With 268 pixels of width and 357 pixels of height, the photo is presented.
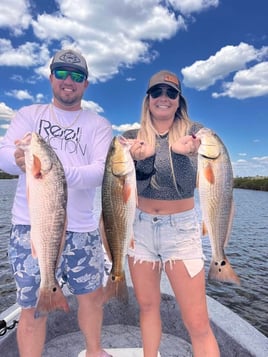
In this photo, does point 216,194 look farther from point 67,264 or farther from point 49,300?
point 49,300

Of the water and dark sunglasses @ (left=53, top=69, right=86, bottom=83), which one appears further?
the water

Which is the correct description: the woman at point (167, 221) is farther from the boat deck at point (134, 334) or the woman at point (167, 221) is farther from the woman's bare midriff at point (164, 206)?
the boat deck at point (134, 334)

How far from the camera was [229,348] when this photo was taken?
15.4 ft

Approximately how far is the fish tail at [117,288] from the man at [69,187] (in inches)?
15.5

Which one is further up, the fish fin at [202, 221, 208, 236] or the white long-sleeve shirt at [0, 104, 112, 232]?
the white long-sleeve shirt at [0, 104, 112, 232]

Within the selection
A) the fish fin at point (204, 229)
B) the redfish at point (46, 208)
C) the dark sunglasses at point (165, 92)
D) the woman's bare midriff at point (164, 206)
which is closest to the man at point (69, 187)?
the redfish at point (46, 208)

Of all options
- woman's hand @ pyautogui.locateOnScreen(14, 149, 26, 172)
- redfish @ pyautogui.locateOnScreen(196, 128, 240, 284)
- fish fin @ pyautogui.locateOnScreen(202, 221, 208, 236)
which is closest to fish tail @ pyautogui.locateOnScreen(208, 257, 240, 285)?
redfish @ pyautogui.locateOnScreen(196, 128, 240, 284)

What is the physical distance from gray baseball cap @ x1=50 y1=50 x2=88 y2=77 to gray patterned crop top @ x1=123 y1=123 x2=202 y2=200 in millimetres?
1141

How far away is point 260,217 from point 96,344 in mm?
27432

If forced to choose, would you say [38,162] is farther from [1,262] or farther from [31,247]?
[1,262]

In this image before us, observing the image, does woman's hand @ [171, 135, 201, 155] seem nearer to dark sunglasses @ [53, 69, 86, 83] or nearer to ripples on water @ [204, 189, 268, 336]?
dark sunglasses @ [53, 69, 86, 83]

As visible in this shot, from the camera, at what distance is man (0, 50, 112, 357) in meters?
3.71

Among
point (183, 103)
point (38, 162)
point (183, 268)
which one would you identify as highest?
point (183, 103)

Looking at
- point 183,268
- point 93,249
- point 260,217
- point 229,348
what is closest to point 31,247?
point 93,249
